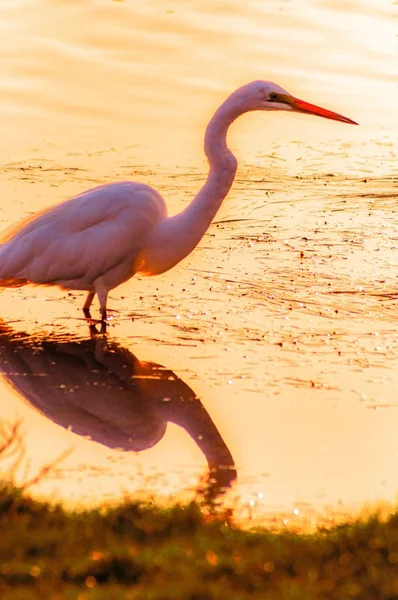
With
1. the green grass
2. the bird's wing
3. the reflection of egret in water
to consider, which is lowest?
the reflection of egret in water

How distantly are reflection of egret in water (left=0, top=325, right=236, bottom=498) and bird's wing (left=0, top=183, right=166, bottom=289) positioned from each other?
0.52m

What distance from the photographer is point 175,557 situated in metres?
4.36

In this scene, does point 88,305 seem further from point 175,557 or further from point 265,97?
point 175,557

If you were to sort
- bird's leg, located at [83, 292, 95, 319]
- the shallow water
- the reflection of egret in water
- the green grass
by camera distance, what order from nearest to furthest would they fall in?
the green grass, the shallow water, the reflection of egret in water, bird's leg, located at [83, 292, 95, 319]

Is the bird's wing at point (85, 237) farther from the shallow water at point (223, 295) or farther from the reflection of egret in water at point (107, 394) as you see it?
the reflection of egret in water at point (107, 394)

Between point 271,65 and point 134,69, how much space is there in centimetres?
148

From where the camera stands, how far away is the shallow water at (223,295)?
18.9ft

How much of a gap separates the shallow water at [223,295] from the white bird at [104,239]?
241 mm

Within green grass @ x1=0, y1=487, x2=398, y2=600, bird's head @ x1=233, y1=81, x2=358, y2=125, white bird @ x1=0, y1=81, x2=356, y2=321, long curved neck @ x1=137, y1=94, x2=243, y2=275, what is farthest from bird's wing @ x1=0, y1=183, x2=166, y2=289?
green grass @ x1=0, y1=487, x2=398, y2=600

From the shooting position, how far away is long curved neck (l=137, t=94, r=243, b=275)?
7438mm

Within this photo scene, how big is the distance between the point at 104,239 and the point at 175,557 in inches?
142

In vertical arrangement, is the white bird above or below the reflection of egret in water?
above

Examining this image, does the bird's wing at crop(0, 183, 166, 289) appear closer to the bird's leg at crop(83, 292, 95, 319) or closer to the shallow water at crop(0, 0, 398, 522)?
the bird's leg at crop(83, 292, 95, 319)

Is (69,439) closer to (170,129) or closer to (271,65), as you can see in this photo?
(170,129)
